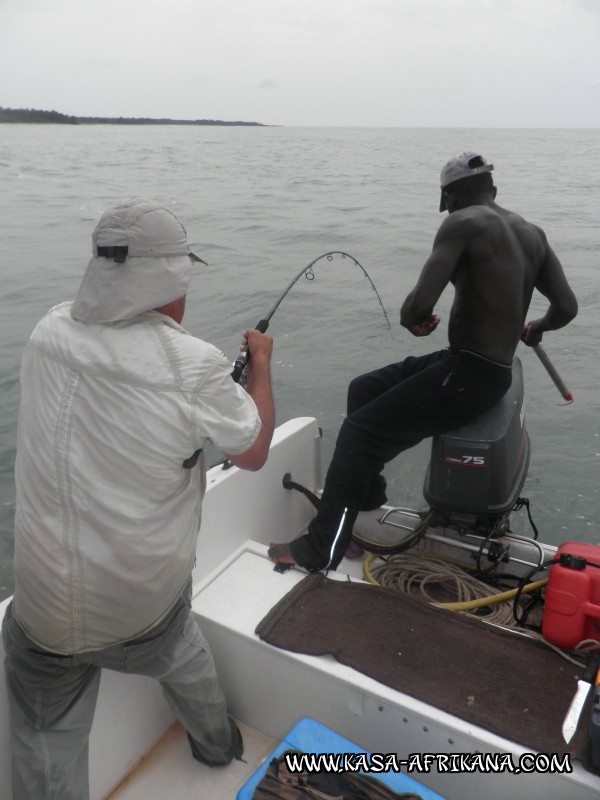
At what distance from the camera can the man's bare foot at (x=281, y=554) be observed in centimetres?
251

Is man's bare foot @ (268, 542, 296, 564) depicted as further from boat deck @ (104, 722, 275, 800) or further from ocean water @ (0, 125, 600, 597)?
ocean water @ (0, 125, 600, 597)

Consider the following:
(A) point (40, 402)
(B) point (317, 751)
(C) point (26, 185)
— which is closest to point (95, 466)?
(A) point (40, 402)

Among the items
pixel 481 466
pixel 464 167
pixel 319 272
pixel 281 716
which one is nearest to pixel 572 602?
pixel 481 466

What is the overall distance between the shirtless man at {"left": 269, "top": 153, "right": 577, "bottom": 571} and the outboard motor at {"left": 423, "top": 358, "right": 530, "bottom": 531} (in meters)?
0.06

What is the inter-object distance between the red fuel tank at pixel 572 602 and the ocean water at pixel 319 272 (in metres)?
2.87

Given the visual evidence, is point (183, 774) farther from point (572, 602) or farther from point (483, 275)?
point (483, 275)

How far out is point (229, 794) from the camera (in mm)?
2055

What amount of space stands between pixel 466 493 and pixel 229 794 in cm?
131

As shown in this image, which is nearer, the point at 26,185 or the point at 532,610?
the point at 532,610

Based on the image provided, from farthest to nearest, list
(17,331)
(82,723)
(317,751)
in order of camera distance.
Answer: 1. (17,331)
2. (317,751)
3. (82,723)

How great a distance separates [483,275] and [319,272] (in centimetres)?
942

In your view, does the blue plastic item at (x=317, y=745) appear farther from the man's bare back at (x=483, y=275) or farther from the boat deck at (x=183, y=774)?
the man's bare back at (x=483, y=275)

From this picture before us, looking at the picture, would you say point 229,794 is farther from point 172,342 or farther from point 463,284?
point 463,284

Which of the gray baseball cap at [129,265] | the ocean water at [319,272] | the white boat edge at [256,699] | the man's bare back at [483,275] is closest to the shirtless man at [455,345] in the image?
the man's bare back at [483,275]
